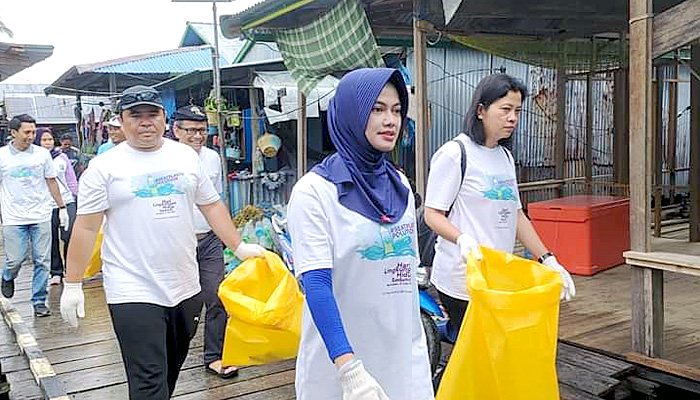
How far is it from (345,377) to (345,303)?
27 cm

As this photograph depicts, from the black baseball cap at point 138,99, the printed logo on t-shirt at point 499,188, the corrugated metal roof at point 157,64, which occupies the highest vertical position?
the corrugated metal roof at point 157,64

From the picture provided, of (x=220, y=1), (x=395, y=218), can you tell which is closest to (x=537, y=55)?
(x=220, y=1)

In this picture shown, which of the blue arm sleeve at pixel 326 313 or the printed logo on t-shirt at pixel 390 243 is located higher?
the printed logo on t-shirt at pixel 390 243

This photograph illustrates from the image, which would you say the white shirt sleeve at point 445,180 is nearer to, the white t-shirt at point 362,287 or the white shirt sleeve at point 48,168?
the white t-shirt at point 362,287

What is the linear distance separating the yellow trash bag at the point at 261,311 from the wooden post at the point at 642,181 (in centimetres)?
214

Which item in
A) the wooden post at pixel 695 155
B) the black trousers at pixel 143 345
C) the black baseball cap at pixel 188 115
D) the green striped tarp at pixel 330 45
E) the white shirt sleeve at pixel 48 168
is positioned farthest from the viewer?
the wooden post at pixel 695 155

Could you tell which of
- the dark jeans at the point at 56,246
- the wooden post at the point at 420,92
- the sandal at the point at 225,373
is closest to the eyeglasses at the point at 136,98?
the sandal at the point at 225,373

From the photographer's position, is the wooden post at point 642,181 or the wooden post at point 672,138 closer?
the wooden post at point 642,181

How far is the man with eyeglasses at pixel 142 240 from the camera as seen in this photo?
9.51 ft

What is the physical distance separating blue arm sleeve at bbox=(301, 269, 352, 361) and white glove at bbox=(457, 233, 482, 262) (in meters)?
1.01

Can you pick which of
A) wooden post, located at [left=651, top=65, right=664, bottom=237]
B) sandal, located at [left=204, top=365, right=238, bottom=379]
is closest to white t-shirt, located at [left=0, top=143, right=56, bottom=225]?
sandal, located at [left=204, top=365, right=238, bottom=379]

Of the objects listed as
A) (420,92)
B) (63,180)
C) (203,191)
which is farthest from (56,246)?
(203,191)

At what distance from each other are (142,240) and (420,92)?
3.31m

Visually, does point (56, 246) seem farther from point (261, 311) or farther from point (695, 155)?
point (695, 155)
